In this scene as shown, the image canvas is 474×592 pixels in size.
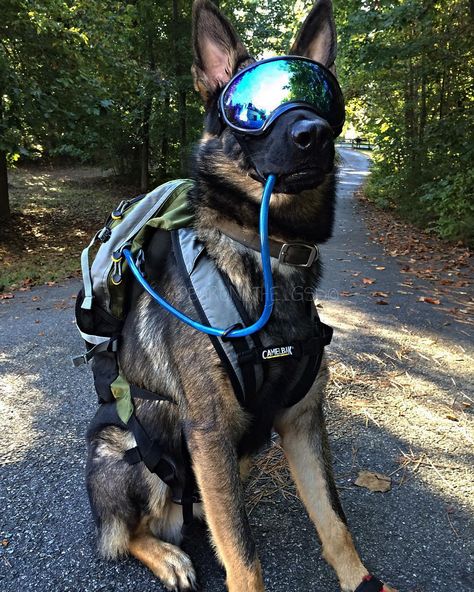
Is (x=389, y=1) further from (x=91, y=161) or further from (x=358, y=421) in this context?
(x=91, y=161)

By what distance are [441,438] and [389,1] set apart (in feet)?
28.5

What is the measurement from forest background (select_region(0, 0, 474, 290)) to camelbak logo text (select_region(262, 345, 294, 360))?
398 cm

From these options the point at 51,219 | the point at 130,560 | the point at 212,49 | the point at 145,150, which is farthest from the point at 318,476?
the point at 145,150

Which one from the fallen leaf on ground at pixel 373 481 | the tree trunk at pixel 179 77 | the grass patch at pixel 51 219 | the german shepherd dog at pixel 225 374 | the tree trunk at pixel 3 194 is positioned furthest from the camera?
the tree trunk at pixel 179 77

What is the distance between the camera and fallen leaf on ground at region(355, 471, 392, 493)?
250 centimetres

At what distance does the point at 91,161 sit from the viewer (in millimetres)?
23469

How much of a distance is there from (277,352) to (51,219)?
13033 millimetres

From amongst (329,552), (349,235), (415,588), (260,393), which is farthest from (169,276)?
(349,235)

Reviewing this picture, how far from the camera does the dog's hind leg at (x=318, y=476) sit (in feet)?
6.45

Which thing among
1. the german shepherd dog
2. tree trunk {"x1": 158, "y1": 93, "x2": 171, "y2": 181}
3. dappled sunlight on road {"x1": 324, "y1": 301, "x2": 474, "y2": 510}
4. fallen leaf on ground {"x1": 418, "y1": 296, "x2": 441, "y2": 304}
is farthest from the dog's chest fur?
tree trunk {"x1": 158, "y1": 93, "x2": 171, "y2": 181}

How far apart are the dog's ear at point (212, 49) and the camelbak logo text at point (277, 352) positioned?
112cm

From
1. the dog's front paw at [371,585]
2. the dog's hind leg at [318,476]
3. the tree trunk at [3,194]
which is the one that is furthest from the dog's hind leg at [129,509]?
the tree trunk at [3,194]

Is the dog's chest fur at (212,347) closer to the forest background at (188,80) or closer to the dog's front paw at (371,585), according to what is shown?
the dog's front paw at (371,585)

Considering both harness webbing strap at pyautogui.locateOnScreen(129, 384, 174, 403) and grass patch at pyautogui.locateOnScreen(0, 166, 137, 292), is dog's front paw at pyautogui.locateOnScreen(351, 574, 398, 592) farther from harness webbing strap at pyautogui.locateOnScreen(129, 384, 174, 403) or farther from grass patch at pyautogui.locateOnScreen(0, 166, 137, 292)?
grass patch at pyautogui.locateOnScreen(0, 166, 137, 292)
